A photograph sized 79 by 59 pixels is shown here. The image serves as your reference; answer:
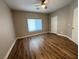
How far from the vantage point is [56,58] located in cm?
210

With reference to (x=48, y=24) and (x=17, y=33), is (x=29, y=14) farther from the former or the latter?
(x=48, y=24)

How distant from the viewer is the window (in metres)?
5.71

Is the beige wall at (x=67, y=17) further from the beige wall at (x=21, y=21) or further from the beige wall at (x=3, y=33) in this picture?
the beige wall at (x=3, y=33)

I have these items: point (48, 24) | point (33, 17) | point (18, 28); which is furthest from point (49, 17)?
point (18, 28)

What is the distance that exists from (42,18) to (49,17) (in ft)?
3.32

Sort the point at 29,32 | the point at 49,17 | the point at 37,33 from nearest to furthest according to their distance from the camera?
the point at 29,32
the point at 37,33
the point at 49,17

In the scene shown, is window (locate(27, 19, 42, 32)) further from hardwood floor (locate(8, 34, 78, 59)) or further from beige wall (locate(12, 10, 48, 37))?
hardwood floor (locate(8, 34, 78, 59))

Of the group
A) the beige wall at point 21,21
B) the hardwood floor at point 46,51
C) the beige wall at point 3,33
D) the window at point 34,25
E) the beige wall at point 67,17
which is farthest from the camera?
the window at point 34,25

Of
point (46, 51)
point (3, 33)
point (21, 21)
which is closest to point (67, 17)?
point (46, 51)

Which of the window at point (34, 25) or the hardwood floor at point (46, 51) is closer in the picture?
the hardwood floor at point (46, 51)

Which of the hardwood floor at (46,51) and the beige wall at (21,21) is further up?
the beige wall at (21,21)

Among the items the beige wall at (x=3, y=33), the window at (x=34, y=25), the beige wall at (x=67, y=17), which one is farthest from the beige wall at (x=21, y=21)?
the beige wall at (x=67, y=17)

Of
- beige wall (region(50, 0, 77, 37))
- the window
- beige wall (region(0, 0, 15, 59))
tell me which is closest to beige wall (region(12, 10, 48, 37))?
the window

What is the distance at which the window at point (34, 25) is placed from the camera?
5707 mm
